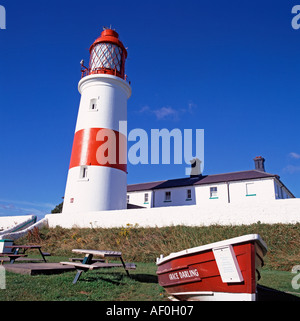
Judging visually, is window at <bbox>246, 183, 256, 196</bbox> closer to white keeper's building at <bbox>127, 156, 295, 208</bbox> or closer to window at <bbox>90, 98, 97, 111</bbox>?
white keeper's building at <bbox>127, 156, 295, 208</bbox>

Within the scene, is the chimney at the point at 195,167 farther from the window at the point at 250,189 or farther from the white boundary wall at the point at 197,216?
the white boundary wall at the point at 197,216

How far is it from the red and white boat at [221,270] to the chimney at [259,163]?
76.3ft

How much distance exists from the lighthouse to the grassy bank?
2816 millimetres

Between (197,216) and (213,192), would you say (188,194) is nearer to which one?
(213,192)

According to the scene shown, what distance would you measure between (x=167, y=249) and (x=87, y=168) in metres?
9.19

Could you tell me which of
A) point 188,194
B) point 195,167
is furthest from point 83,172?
point 195,167

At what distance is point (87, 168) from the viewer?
19.6m

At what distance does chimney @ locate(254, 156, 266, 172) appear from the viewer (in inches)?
1033

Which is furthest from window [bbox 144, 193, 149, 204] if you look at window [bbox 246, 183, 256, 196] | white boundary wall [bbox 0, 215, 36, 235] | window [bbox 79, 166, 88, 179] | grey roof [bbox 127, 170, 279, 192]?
white boundary wall [bbox 0, 215, 36, 235]

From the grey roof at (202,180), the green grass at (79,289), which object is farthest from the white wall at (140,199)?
the green grass at (79,289)

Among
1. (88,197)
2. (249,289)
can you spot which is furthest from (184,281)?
(88,197)

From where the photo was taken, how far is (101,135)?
66.2 ft

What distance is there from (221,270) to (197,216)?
11128 millimetres
